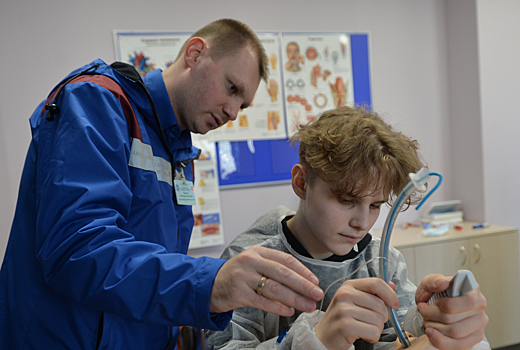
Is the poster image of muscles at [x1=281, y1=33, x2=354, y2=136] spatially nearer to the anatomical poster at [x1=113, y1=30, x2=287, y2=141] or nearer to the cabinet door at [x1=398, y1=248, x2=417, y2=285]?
the anatomical poster at [x1=113, y1=30, x2=287, y2=141]

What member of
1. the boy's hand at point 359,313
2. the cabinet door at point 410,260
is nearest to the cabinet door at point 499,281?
the cabinet door at point 410,260

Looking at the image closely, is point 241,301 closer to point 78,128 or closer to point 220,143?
point 78,128

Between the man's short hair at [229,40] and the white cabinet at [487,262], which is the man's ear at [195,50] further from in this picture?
the white cabinet at [487,262]

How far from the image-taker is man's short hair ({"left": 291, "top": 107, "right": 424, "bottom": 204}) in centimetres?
107

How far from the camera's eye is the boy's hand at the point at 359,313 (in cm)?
77

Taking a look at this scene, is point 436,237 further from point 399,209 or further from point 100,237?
point 100,237

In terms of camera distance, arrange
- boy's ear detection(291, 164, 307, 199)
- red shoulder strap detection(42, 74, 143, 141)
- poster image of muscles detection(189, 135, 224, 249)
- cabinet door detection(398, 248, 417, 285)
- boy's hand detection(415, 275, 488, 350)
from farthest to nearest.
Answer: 1. poster image of muscles detection(189, 135, 224, 249)
2. cabinet door detection(398, 248, 417, 285)
3. boy's ear detection(291, 164, 307, 199)
4. red shoulder strap detection(42, 74, 143, 141)
5. boy's hand detection(415, 275, 488, 350)

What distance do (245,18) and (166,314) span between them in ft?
8.76

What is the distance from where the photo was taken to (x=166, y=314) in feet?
2.00

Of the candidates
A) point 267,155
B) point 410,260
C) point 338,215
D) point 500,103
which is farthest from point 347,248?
point 500,103

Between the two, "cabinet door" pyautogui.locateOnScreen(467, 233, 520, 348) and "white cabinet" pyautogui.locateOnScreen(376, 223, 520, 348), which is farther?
"cabinet door" pyautogui.locateOnScreen(467, 233, 520, 348)

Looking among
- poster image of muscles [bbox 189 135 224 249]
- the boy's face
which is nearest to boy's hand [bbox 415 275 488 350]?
the boy's face

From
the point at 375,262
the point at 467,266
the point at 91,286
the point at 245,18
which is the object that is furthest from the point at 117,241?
the point at 467,266

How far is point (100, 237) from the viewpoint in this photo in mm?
641
